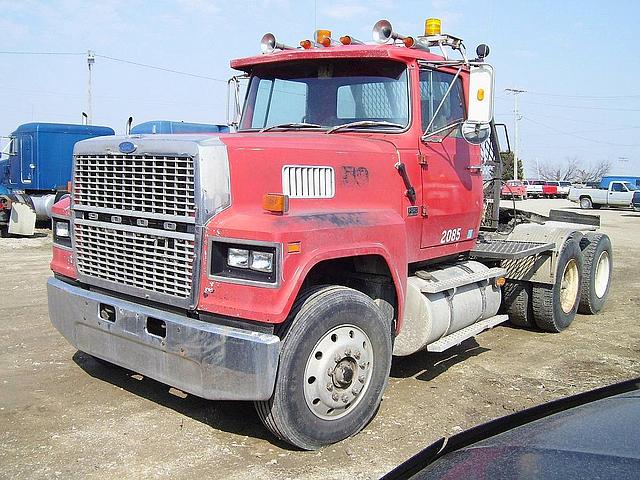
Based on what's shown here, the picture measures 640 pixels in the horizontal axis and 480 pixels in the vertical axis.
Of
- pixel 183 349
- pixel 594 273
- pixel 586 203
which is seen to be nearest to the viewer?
pixel 183 349

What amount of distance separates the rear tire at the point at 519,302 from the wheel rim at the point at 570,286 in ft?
2.05

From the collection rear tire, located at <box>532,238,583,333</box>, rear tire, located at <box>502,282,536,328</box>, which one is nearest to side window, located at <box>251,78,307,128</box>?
rear tire, located at <box>502,282,536,328</box>

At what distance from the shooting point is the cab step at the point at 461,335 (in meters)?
5.14

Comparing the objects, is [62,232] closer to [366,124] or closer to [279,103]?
[279,103]

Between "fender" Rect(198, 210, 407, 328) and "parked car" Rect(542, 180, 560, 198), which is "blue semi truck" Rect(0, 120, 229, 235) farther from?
"parked car" Rect(542, 180, 560, 198)

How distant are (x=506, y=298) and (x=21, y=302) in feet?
19.5

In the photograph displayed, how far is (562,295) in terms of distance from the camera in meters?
7.79

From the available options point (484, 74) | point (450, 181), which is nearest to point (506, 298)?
point (450, 181)

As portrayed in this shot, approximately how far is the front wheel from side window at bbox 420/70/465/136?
1.84 meters

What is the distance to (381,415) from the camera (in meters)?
4.81

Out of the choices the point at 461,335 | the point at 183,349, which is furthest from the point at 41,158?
the point at 183,349

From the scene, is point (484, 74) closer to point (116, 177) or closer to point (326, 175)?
point (326, 175)

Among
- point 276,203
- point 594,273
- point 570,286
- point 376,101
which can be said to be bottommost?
point 570,286

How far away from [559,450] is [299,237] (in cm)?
213
